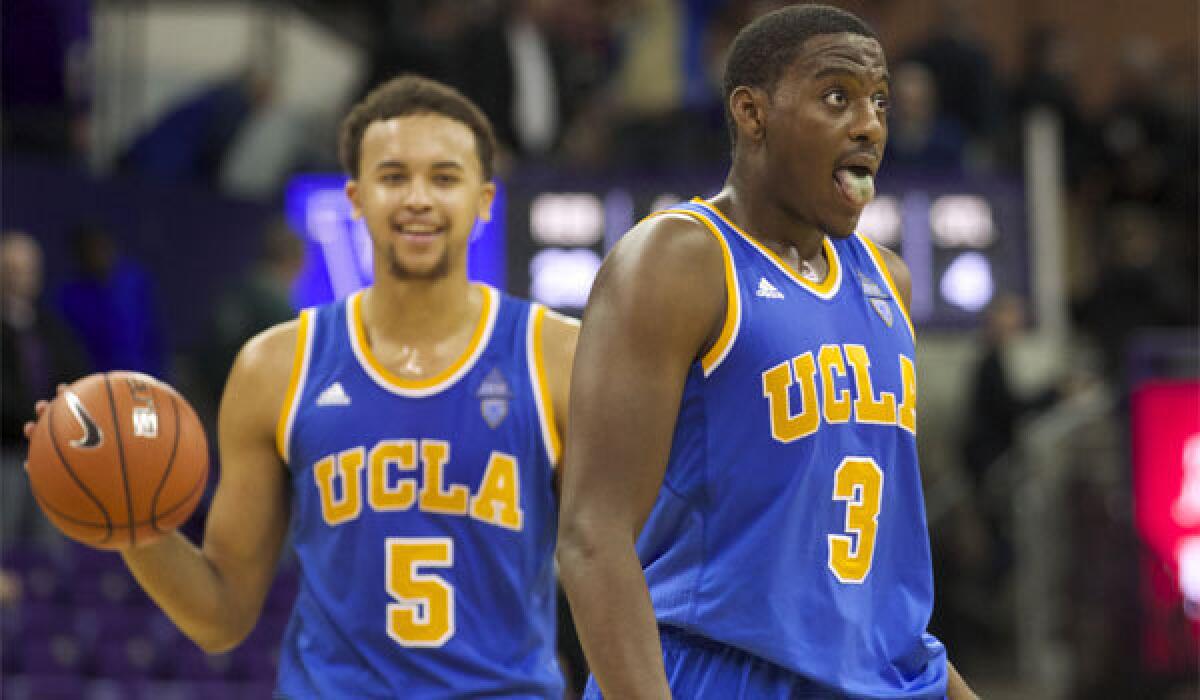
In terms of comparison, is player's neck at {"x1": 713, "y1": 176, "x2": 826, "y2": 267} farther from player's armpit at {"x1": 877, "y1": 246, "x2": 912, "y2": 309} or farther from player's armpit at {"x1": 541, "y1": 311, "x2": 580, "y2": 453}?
player's armpit at {"x1": 541, "y1": 311, "x2": 580, "y2": 453}

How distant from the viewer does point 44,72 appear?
1141 cm

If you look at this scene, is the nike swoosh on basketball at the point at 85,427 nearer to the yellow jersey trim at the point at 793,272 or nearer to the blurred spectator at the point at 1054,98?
the yellow jersey trim at the point at 793,272

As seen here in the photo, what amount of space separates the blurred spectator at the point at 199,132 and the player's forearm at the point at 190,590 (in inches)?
347

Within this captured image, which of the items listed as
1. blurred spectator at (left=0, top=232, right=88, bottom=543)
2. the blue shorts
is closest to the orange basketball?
the blue shorts

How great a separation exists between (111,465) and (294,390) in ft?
1.76

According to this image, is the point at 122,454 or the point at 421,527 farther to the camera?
the point at 421,527

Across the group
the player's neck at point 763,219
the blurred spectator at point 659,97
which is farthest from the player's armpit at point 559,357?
the blurred spectator at point 659,97

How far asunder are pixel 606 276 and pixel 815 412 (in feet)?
1.23

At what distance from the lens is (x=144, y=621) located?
8.57 m

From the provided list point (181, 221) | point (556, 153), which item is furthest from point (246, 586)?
point (181, 221)

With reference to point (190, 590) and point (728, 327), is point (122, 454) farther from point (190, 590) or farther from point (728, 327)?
point (728, 327)

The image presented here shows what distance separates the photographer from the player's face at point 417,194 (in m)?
3.64

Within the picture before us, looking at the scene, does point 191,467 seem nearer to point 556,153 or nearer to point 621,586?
point 621,586

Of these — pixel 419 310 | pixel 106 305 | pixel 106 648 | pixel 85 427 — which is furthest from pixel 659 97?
pixel 85 427
